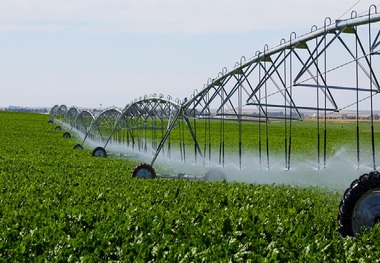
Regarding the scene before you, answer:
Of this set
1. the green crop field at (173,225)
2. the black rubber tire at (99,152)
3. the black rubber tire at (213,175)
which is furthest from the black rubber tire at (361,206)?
the black rubber tire at (99,152)

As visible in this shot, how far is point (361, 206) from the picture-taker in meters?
7.78

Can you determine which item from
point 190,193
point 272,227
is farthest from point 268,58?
point 272,227

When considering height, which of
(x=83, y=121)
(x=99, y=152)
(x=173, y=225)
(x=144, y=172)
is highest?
(x=83, y=121)

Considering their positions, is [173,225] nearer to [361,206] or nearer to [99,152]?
[361,206]

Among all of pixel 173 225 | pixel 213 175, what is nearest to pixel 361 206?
pixel 173 225

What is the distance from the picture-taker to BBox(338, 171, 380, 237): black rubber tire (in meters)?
7.71

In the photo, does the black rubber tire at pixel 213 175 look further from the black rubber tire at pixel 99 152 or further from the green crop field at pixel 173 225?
the black rubber tire at pixel 99 152

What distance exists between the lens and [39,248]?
7.41 metres

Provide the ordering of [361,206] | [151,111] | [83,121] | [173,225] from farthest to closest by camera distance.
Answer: [83,121] < [151,111] < [173,225] < [361,206]

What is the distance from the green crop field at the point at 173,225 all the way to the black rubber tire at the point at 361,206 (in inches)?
7.2

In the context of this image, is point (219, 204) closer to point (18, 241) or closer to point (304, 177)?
point (18, 241)

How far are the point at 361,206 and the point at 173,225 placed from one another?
2543 millimetres

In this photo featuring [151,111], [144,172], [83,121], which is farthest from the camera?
[83,121]

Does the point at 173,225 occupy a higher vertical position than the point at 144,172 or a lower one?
higher
